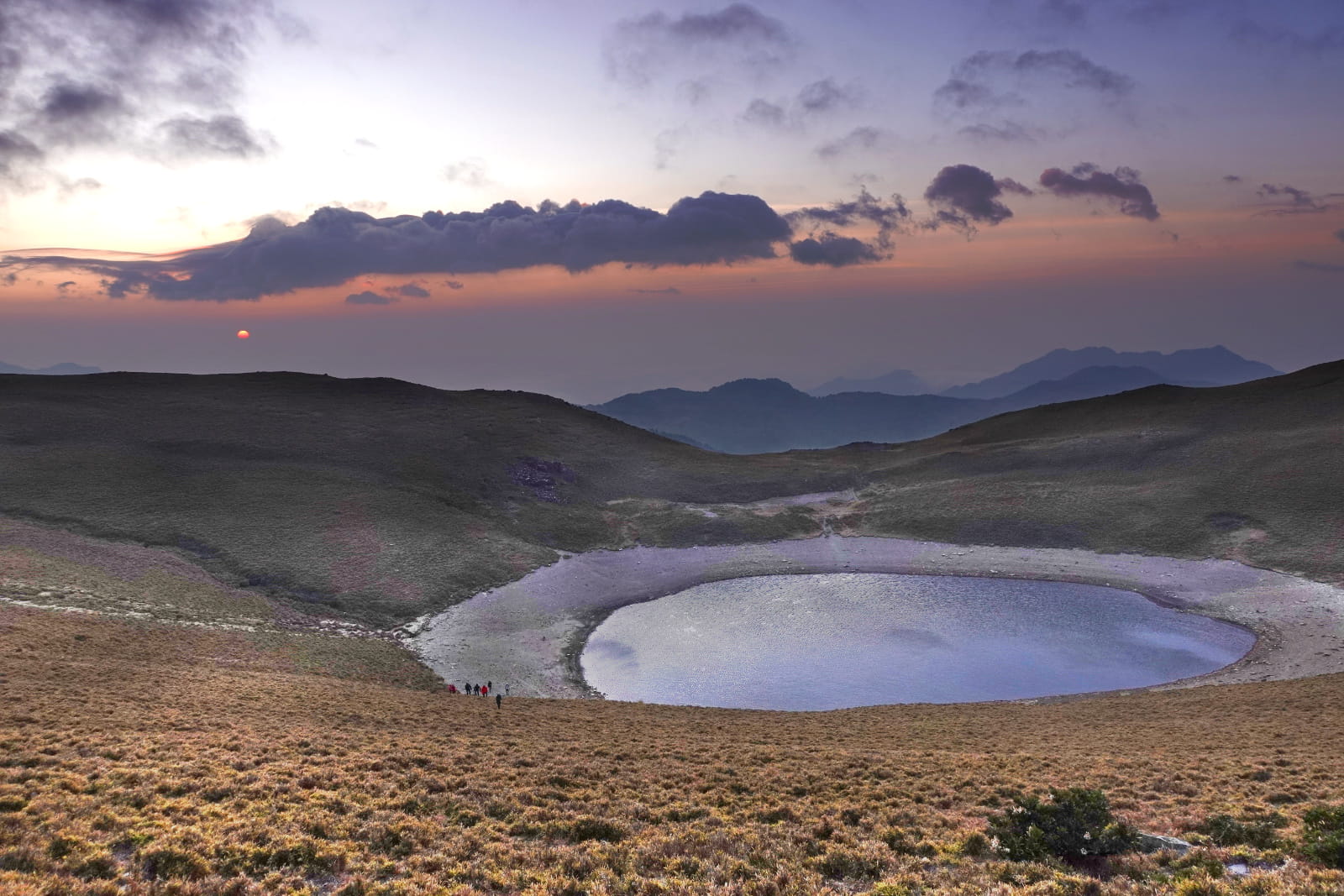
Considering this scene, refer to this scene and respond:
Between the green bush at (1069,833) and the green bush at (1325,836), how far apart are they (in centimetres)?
309

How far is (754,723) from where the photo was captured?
33.0m

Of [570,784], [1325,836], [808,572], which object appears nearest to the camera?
[1325,836]

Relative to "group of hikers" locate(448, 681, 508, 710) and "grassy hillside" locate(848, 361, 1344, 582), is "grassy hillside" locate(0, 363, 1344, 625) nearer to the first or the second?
"grassy hillside" locate(848, 361, 1344, 582)

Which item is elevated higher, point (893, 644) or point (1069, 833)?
point (1069, 833)

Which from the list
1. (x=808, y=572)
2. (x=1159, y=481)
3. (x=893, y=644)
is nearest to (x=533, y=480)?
(x=808, y=572)

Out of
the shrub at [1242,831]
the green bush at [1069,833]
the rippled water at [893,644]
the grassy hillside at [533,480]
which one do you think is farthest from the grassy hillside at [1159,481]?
the green bush at [1069,833]

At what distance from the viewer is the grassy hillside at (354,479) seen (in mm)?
64875

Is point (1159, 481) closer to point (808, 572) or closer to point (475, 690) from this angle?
point (808, 572)

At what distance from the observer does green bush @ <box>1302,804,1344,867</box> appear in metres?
12.7

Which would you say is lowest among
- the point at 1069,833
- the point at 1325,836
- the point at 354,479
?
the point at 1069,833

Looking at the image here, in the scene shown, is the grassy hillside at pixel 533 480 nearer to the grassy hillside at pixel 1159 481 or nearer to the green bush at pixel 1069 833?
the grassy hillside at pixel 1159 481

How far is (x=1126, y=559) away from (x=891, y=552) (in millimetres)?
25744

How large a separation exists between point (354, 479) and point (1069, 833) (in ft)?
304

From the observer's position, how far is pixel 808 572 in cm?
7700
